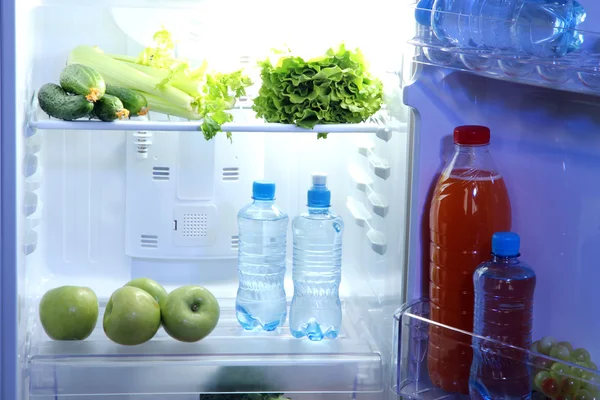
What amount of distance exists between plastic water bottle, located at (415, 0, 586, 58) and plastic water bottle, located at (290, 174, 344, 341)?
0.71 meters

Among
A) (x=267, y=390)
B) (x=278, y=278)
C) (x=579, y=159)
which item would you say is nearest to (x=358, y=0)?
(x=278, y=278)

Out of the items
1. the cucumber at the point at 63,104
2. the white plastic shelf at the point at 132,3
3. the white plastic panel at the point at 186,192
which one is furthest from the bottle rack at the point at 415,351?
the white plastic shelf at the point at 132,3

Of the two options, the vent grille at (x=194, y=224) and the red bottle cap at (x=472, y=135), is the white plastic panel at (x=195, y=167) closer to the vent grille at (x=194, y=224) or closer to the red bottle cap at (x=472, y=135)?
the vent grille at (x=194, y=224)

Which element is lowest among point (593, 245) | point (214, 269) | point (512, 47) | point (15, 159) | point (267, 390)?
point (267, 390)

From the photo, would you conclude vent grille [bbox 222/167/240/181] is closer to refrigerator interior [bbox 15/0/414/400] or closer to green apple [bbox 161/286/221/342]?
refrigerator interior [bbox 15/0/414/400]

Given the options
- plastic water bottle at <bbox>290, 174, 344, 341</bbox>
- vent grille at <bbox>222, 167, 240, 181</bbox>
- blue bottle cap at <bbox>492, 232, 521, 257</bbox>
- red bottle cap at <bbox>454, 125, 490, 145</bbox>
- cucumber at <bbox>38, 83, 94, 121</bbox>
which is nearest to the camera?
blue bottle cap at <bbox>492, 232, 521, 257</bbox>

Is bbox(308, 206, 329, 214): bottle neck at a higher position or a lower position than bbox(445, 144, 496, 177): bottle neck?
lower

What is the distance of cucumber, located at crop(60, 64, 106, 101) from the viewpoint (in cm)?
162

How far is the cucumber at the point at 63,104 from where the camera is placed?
1.61 meters

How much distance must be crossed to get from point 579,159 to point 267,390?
32.0 inches

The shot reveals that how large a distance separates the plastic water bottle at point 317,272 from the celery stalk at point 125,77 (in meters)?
0.41

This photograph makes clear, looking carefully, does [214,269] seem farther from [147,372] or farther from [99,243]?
[147,372]

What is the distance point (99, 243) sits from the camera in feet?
6.74

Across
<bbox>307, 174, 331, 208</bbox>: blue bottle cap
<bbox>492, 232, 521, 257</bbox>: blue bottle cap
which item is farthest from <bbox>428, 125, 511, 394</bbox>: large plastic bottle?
<bbox>307, 174, 331, 208</bbox>: blue bottle cap
